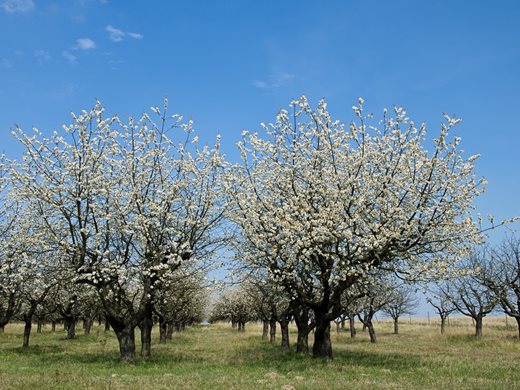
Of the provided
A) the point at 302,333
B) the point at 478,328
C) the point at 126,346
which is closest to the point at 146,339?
the point at 126,346

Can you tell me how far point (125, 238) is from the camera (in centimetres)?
2616

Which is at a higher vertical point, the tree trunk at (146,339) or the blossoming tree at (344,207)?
the blossoming tree at (344,207)

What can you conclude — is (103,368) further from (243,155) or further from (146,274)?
(243,155)

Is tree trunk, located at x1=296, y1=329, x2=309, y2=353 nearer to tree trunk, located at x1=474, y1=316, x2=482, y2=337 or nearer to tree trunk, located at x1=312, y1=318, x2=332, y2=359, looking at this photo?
tree trunk, located at x1=312, y1=318, x2=332, y2=359

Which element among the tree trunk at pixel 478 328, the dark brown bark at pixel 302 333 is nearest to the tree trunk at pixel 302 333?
the dark brown bark at pixel 302 333

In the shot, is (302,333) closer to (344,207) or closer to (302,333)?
(302,333)

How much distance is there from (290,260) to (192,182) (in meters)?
7.23

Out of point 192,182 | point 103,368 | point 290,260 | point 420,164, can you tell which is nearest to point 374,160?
point 420,164

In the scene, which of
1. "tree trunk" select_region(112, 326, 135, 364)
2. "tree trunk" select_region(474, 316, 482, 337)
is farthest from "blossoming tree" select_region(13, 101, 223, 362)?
"tree trunk" select_region(474, 316, 482, 337)

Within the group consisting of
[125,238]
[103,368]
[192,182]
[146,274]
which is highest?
[192,182]

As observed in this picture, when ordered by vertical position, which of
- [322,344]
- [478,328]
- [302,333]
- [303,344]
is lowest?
[303,344]

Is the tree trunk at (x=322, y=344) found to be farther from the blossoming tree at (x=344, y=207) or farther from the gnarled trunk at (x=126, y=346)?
the gnarled trunk at (x=126, y=346)

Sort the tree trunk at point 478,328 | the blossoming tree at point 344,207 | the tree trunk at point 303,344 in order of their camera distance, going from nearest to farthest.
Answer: the blossoming tree at point 344,207
the tree trunk at point 303,344
the tree trunk at point 478,328

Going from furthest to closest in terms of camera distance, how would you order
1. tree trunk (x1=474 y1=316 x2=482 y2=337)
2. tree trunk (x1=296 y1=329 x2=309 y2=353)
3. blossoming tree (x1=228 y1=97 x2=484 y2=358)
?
tree trunk (x1=474 y1=316 x2=482 y2=337)
tree trunk (x1=296 y1=329 x2=309 y2=353)
blossoming tree (x1=228 y1=97 x2=484 y2=358)
